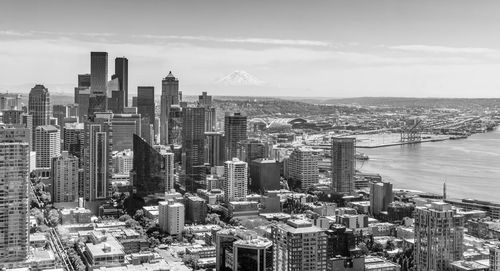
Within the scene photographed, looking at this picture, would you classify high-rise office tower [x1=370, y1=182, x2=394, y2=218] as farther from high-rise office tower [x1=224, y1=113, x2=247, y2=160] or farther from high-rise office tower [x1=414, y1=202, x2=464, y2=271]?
high-rise office tower [x1=224, y1=113, x2=247, y2=160]

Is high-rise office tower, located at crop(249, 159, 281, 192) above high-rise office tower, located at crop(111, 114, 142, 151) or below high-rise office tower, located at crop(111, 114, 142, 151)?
below

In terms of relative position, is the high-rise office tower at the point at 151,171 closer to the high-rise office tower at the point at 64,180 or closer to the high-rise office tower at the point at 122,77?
the high-rise office tower at the point at 64,180

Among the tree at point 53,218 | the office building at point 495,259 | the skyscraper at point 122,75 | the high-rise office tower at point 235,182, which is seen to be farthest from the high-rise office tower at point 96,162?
the skyscraper at point 122,75

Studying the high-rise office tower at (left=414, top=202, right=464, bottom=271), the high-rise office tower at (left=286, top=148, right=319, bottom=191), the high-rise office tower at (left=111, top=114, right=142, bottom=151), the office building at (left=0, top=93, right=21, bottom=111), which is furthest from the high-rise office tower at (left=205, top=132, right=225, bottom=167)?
the high-rise office tower at (left=414, top=202, right=464, bottom=271)

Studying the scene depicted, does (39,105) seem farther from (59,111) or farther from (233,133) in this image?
(233,133)

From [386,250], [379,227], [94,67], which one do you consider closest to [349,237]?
[386,250]

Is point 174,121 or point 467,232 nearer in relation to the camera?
point 467,232

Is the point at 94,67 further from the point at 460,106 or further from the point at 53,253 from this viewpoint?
the point at 53,253
